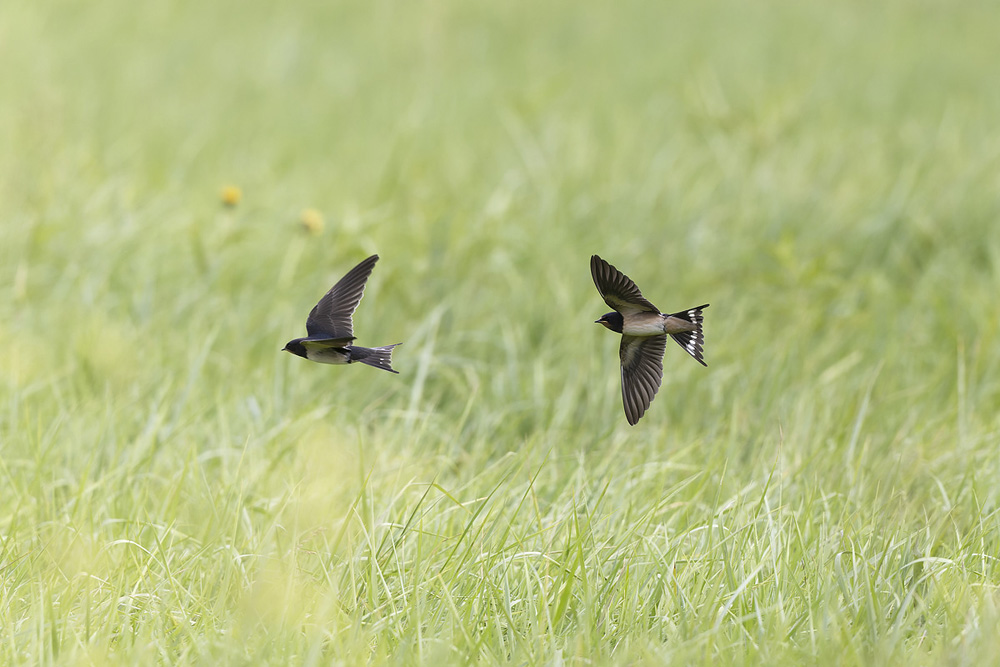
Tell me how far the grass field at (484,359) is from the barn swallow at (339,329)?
0.82 m

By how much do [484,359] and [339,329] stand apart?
2421 millimetres

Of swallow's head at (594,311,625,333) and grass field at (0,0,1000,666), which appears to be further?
grass field at (0,0,1000,666)

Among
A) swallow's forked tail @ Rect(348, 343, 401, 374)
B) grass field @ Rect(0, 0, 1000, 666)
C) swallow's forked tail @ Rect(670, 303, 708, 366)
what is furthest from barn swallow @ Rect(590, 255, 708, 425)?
grass field @ Rect(0, 0, 1000, 666)

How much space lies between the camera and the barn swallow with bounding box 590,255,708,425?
957mm

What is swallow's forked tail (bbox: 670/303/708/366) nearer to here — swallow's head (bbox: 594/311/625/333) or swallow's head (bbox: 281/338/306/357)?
swallow's head (bbox: 594/311/625/333)

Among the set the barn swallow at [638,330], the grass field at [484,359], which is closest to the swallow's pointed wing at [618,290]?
the barn swallow at [638,330]

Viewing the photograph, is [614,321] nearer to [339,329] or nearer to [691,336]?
[691,336]

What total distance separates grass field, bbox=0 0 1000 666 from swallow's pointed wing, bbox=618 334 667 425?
81cm

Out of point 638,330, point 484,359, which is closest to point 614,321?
point 638,330

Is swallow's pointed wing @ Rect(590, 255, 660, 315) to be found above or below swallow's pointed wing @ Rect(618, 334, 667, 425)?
above

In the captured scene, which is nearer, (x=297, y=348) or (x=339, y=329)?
(x=297, y=348)

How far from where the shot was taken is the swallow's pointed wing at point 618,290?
0.94 meters

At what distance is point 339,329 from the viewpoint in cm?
106

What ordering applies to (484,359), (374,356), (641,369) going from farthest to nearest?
(484,359), (641,369), (374,356)
